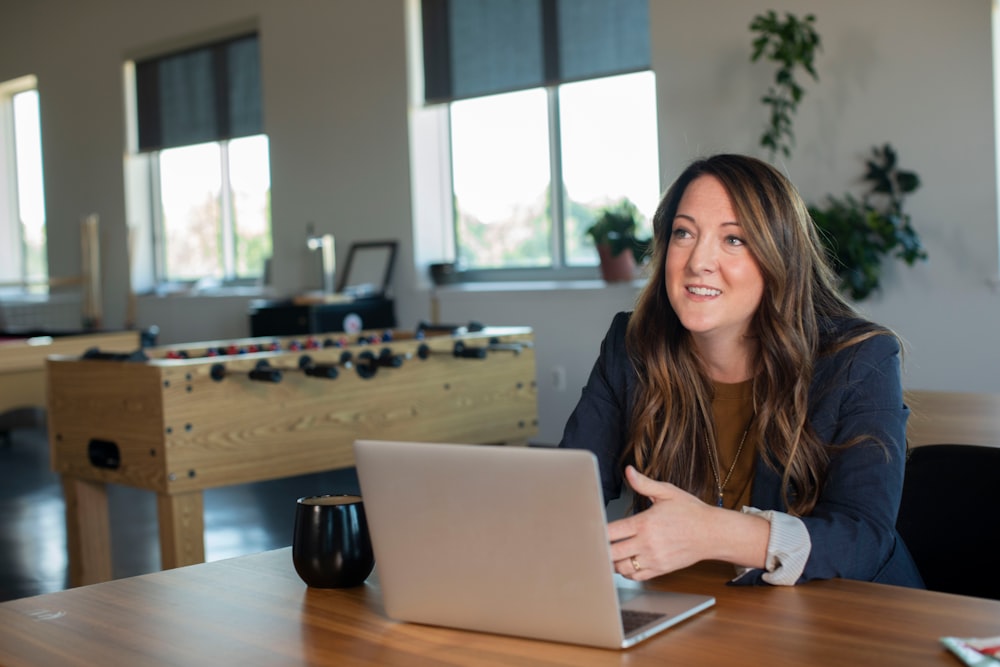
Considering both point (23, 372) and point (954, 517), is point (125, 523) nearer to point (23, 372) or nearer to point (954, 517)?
point (23, 372)

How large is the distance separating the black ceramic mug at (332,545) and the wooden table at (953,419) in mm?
1039

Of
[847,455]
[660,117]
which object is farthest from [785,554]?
[660,117]

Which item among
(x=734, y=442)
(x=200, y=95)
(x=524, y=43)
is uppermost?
(x=200, y=95)

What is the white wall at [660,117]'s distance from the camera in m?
4.30

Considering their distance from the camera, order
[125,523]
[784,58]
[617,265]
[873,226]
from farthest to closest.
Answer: [617,265] → [125,523] → [784,58] → [873,226]

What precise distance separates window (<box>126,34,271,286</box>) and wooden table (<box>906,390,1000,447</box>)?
221 inches

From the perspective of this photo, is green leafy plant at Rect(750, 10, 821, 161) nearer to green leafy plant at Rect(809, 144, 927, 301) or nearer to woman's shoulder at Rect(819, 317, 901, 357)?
green leafy plant at Rect(809, 144, 927, 301)

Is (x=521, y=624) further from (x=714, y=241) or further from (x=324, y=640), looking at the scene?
(x=714, y=241)

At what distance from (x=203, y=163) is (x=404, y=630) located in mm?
7291

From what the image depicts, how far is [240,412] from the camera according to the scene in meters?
3.11

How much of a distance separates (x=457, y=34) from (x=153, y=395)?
3.71 meters

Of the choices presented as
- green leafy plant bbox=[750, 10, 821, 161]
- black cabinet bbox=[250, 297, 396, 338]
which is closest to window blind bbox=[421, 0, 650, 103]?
green leafy plant bbox=[750, 10, 821, 161]

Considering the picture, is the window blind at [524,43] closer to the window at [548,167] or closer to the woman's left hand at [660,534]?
the window at [548,167]

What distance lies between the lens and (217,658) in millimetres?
1030
